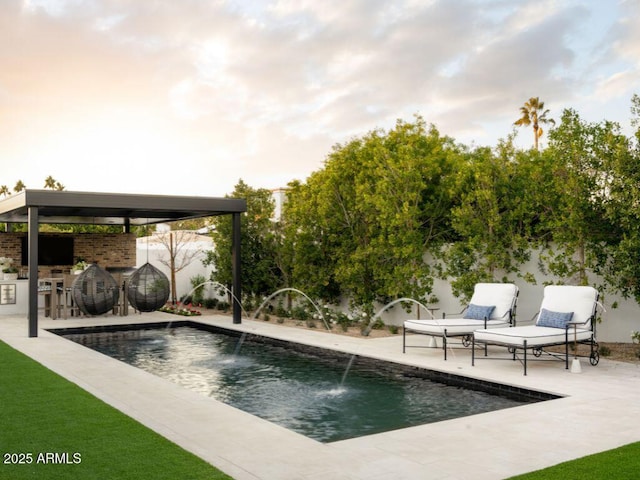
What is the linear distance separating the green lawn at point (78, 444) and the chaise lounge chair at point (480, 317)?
541 centimetres

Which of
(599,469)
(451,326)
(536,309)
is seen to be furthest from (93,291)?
(599,469)

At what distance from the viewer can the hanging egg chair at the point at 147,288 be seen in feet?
51.8

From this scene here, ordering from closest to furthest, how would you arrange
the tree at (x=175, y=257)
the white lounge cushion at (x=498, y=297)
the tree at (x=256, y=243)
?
the white lounge cushion at (x=498, y=297)
the tree at (x=256, y=243)
the tree at (x=175, y=257)

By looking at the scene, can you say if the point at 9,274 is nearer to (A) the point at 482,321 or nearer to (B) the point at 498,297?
(A) the point at 482,321

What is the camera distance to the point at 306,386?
875 centimetres

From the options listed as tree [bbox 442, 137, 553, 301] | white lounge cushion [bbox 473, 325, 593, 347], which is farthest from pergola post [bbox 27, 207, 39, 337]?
white lounge cushion [bbox 473, 325, 593, 347]

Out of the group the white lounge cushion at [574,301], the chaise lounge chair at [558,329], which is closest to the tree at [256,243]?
the chaise lounge chair at [558,329]

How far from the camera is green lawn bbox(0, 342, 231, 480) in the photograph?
4590mm

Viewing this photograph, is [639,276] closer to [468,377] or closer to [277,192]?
[468,377]

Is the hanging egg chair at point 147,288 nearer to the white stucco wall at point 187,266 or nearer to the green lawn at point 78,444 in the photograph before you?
the white stucco wall at point 187,266

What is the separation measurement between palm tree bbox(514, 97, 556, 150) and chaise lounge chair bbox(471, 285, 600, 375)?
129 feet

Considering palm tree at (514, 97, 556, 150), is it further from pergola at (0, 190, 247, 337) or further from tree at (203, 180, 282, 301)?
pergola at (0, 190, 247, 337)

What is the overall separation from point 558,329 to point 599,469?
16.7 ft

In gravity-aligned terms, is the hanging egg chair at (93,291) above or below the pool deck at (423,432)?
above
